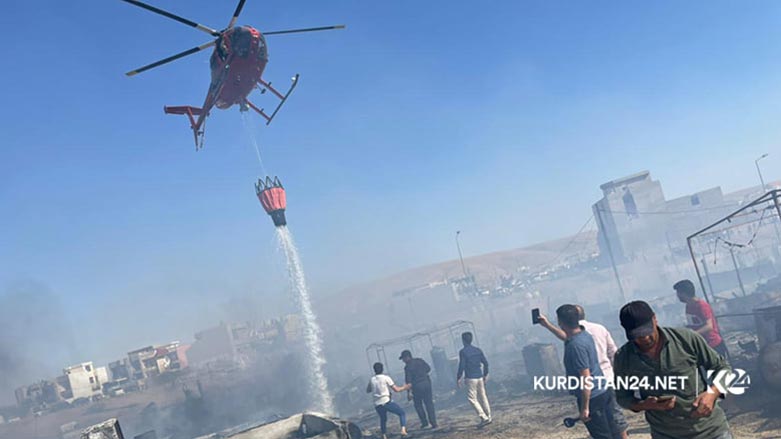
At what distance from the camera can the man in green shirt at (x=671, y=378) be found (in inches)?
122

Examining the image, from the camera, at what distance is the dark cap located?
3074 mm

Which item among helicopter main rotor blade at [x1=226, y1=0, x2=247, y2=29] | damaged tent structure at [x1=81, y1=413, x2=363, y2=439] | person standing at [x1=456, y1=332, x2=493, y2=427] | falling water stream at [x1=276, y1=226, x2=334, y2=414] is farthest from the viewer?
falling water stream at [x1=276, y1=226, x2=334, y2=414]

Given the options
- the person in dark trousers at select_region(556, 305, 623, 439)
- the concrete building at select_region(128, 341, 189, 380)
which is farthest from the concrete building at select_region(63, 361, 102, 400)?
the person in dark trousers at select_region(556, 305, 623, 439)

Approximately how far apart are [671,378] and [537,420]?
6.80 metres

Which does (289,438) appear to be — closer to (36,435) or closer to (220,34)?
(220,34)

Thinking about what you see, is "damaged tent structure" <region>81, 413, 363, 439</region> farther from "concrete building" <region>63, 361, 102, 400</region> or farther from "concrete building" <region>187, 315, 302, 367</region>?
"concrete building" <region>63, 361, 102, 400</region>

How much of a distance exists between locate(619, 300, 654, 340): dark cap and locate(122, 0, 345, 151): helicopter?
12.7 meters

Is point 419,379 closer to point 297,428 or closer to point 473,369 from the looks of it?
point 473,369

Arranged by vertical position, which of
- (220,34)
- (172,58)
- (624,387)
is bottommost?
(624,387)

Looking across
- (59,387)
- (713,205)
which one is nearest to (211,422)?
(59,387)

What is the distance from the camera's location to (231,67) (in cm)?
1517

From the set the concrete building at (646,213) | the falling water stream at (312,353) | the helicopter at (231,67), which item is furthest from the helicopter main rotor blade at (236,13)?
the concrete building at (646,213)

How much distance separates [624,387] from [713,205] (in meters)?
52.9

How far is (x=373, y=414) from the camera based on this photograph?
52.1 ft
